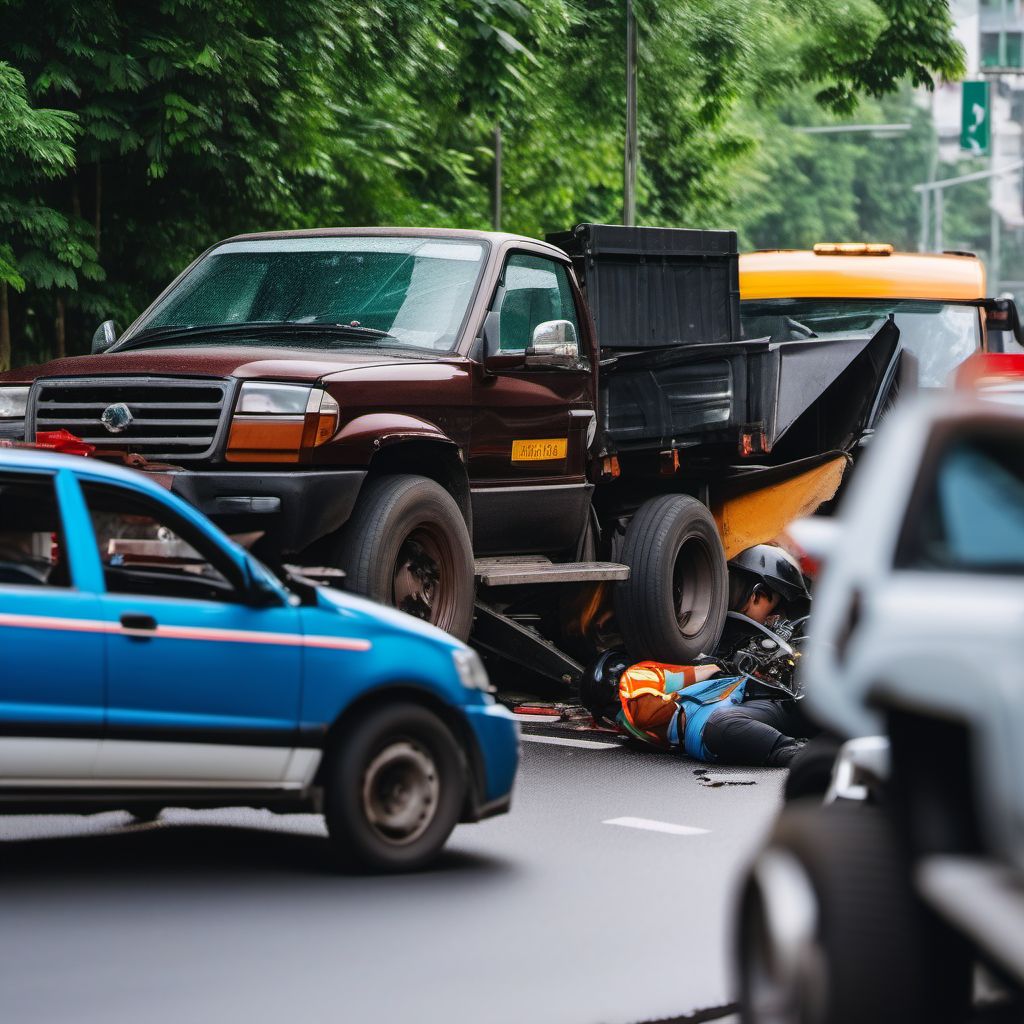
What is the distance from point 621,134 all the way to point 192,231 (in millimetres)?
9323

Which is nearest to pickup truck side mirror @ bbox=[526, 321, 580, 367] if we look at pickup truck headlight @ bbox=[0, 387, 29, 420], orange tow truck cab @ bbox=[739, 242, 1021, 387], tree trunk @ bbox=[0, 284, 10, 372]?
pickup truck headlight @ bbox=[0, 387, 29, 420]

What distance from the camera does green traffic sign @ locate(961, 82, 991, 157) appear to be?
161ft

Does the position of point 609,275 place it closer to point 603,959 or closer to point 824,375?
point 824,375

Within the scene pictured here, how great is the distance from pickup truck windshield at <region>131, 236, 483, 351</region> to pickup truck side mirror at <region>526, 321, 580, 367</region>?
16.2 inches

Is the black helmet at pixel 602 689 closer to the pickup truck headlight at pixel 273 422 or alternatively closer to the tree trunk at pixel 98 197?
the pickup truck headlight at pixel 273 422

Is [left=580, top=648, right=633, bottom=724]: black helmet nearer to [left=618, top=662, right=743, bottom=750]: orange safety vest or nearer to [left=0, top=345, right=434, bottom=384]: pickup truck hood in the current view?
[left=618, top=662, right=743, bottom=750]: orange safety vest

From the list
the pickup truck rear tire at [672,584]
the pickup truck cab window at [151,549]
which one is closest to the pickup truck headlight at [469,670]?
the pickup truck cab window at [151,549]

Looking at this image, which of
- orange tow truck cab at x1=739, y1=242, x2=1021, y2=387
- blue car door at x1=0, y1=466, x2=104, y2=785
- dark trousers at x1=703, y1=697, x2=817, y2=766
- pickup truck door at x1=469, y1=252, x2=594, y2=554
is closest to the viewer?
blue car door at x1=0, y1=466, x2=104, y2=785

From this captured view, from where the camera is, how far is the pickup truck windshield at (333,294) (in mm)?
10594

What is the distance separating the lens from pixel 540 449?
11.2 metres

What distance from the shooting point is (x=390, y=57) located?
58.4ft

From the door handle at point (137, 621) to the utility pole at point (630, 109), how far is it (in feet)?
53.2

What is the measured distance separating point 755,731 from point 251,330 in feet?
10.6

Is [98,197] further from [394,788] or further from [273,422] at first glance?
[394,788]
